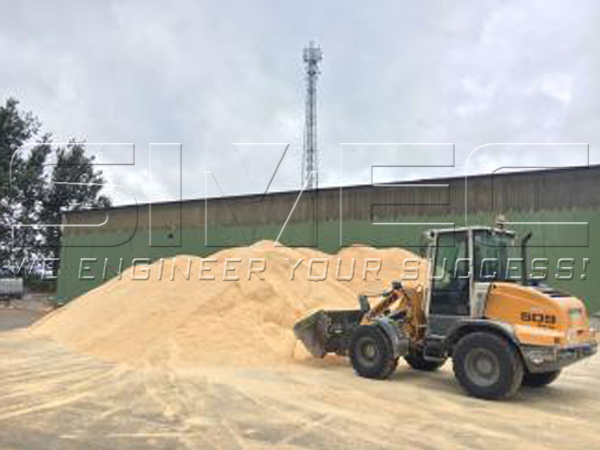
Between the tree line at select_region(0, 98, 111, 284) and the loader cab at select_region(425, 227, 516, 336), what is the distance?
118ft

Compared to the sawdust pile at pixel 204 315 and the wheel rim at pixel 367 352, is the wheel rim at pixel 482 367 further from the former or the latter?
the sawdust pile at pixel 204 315

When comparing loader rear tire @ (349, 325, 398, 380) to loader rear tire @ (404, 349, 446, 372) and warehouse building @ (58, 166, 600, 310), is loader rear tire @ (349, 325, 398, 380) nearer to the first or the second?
loader rear tire @ (404, 349, 446, 372)

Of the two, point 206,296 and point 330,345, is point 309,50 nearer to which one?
point 206,296

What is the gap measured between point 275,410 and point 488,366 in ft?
11.0

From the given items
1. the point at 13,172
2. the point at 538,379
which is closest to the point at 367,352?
the point at 538,379

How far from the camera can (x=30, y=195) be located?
45500 mm

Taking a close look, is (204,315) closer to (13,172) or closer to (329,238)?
(329,238)

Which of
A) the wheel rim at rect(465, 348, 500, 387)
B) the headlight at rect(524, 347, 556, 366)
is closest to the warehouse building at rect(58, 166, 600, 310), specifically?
the wheel rim at rect(465, 348, 500, 387)

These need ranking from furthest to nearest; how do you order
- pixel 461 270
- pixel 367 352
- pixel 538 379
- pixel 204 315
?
pixel 204 315
pixel 367 352
pixel 538 379
pixel 461 270

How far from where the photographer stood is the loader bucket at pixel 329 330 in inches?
513

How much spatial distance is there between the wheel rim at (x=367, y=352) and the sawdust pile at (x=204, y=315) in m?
2.22

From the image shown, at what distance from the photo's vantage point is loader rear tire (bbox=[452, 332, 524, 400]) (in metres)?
9.93

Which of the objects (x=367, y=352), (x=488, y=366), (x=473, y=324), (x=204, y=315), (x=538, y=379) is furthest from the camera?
(x=204, y=315)

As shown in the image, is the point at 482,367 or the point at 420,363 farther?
the point at 420,363
